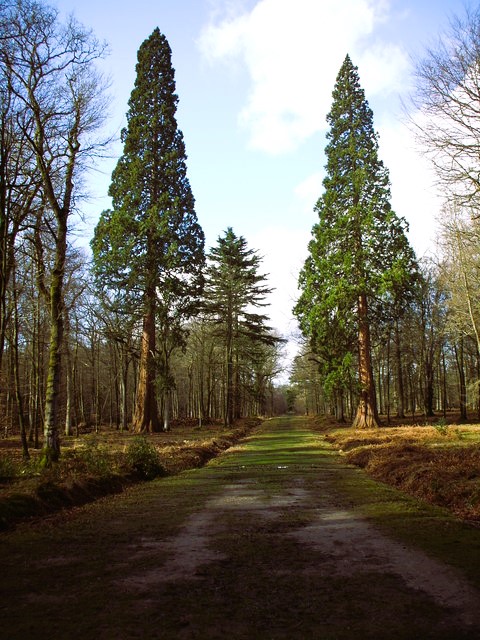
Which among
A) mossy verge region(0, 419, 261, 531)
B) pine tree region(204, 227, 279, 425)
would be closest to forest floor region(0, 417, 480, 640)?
mossy verge region(0, 419, 261, 531)

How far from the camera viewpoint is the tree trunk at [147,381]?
28906 mm

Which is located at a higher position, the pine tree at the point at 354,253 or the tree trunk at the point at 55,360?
the pine tree at the point at 354,253

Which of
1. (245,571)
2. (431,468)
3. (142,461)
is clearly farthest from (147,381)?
(245,571)

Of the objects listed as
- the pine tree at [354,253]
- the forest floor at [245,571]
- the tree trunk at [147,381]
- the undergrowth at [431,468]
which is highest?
the pine tree at [354,253]

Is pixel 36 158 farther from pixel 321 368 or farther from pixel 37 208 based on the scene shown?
pixel 321 368

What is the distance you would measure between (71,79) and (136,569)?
515 inches

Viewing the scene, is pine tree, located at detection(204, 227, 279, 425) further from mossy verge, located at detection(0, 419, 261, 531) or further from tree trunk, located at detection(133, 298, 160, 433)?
mossy verge, located at detection(0, 419, 261, 531)

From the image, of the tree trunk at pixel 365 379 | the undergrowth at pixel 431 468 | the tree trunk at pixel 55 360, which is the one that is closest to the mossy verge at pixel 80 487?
the tree trunk at pixel 55 360

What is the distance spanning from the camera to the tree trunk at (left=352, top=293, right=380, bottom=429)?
2822cm

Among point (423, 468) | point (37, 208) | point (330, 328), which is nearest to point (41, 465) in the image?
point (37, 208)

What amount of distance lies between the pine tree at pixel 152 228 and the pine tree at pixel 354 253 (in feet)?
24.6

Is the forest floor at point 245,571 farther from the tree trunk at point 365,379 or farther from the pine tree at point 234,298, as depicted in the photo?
the pine tree at point 234,298

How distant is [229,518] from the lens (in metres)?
7.94

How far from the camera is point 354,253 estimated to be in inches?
1110
